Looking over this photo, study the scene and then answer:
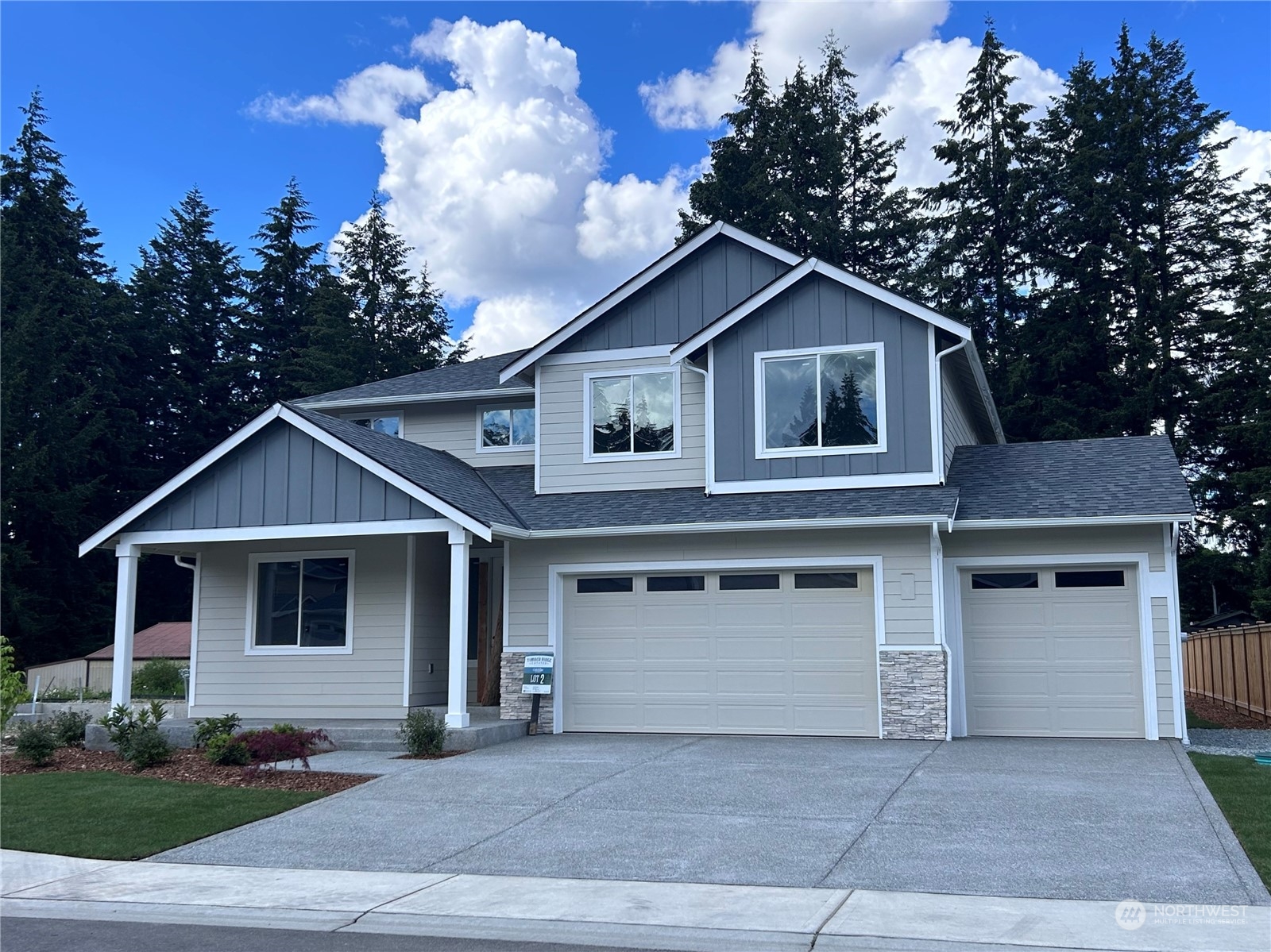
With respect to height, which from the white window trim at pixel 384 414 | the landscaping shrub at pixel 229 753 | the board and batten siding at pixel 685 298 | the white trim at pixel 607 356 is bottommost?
the landscaping shrub at pixel 229 753

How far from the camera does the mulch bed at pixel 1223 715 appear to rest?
17969mm

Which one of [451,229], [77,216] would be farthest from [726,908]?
[77,216]

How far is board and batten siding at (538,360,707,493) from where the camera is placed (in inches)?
653

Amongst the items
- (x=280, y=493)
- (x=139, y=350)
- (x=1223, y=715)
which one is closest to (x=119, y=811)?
(x=280, y=493)

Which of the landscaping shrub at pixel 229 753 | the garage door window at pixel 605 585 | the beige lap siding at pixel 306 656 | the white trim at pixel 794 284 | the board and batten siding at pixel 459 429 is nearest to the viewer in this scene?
the landscaping shrub at pixel 229 753

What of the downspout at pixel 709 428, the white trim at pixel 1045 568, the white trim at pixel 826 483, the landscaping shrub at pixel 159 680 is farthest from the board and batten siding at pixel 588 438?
the landscaping shrub at pixel 159 680

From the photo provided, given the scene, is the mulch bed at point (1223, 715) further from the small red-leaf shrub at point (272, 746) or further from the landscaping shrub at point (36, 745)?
the landscaping shrub at point (36, 745)

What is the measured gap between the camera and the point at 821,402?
51.0 feet

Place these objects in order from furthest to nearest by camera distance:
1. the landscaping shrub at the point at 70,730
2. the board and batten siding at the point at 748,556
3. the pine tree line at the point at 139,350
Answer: the pine tree line at the point at 139,350 → the landscaping shrub at the point at 70,730 → the board and batten siding at the point at 748,556

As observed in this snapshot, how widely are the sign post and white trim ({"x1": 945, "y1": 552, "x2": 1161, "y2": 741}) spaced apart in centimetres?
533

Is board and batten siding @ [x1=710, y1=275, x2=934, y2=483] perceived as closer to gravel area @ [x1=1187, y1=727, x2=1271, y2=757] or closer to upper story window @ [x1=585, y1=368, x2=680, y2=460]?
upper story window @ [x1=585, y1=368, x2=680, y2=460]

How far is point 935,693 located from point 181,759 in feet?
30.4

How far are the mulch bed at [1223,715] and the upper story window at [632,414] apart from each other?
1016 centimetres

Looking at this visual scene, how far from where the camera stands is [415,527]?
47.5 ft
